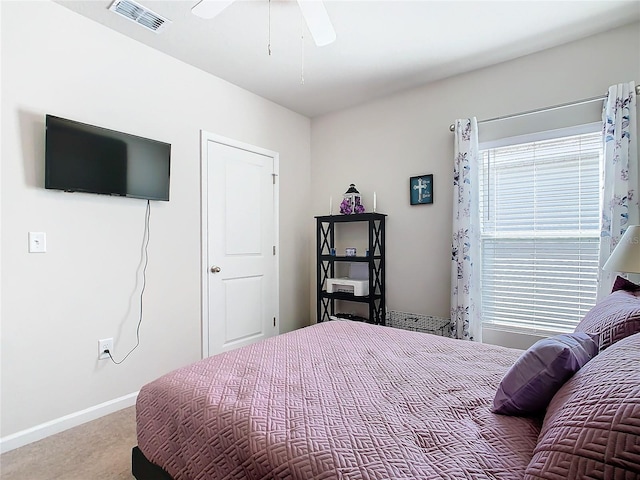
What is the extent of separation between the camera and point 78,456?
6.49 feet

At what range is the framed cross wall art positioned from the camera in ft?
11.0

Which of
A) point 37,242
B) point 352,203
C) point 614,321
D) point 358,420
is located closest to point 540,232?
point 614,321

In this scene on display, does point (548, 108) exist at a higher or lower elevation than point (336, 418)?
higher

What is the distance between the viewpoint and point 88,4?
225 centimetres

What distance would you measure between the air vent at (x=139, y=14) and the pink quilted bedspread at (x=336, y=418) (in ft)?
7.51

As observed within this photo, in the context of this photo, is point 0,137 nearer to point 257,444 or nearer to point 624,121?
point 257,444

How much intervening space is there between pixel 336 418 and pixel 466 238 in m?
2.29

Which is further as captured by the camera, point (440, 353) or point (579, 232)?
point (579, 232)

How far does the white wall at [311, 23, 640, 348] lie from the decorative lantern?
0.14 meters

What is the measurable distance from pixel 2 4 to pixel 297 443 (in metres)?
2.86

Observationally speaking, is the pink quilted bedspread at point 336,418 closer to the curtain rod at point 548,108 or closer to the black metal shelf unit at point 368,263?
the black metal shelf unit at point 368,263

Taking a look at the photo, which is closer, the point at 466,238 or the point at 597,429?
the point at 597,429

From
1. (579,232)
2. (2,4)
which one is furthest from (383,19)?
(2,4)

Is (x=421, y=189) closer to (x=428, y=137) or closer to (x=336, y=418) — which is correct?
(x=428, y=137)
